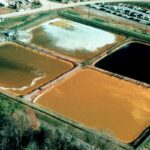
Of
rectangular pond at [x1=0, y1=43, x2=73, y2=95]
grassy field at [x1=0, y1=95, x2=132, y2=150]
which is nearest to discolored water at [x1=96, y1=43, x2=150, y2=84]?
rectangular pond at [x1=0, y1=43, x2=73, y2=95]

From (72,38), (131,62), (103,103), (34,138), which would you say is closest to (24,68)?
(103,103)

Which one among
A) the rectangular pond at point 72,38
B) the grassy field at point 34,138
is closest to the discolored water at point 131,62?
the rectangular pond at point 72,38

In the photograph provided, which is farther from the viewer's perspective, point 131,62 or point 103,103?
point 131,62

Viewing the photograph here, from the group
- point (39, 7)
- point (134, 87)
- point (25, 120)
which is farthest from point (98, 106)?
point (39, 7)

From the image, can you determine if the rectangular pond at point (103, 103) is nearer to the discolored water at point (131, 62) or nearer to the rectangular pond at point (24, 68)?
the rectangular pond at point (24, 68)

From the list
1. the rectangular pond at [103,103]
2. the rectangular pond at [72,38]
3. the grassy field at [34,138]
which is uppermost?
the rectangular pond at [72,38]

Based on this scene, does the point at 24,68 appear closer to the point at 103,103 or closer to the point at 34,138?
the point at 103,103
